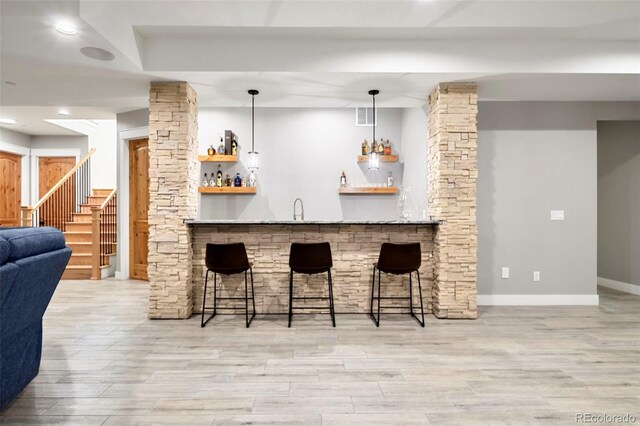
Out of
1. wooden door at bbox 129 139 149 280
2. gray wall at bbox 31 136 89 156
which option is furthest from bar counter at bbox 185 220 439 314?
gray wall at bbox 31 136 89 156

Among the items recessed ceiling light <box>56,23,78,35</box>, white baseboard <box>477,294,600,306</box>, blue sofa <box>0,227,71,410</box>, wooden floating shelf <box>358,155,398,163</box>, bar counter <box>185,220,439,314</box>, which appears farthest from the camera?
wooden floating shelf <box>358,155,398,163</box>

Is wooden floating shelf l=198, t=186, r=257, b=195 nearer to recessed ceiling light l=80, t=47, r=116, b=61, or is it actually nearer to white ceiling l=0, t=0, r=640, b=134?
white ceiling l=0, t=0, r=640, b=134

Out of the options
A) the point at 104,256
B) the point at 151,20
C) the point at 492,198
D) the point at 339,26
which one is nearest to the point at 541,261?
the point at 492,198

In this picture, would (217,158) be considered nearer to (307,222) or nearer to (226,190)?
(226,190)

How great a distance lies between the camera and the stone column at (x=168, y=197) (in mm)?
3746

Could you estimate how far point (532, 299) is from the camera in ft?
14.3

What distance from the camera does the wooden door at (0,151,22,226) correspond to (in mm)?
7586

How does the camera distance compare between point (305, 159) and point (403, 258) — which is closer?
point (403, 258)

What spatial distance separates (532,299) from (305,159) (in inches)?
153

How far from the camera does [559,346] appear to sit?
3002 millimetres

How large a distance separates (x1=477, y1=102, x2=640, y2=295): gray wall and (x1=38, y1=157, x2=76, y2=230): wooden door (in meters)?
7.93

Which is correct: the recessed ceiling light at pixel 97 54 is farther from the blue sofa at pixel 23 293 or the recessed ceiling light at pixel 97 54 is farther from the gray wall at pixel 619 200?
the gray wall at pixel 619 200

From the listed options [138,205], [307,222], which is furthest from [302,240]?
[138,205]

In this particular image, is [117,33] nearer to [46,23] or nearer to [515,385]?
[46,23]
